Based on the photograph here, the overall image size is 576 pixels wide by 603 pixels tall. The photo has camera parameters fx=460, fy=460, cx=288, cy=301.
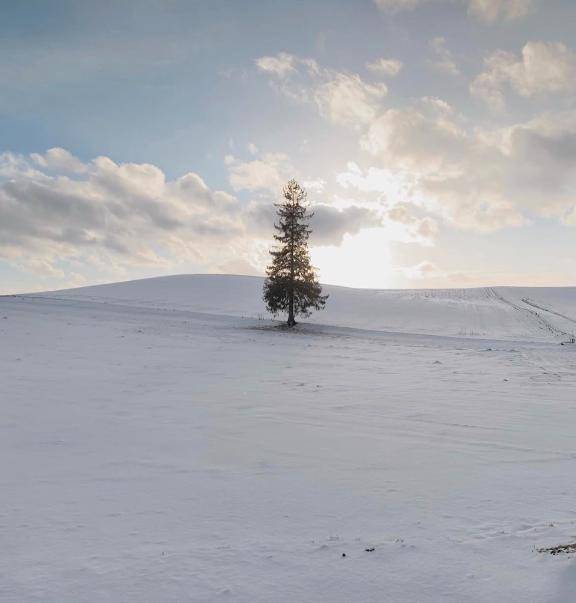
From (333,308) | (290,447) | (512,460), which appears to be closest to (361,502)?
(290,447)

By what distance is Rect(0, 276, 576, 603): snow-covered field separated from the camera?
380 cm

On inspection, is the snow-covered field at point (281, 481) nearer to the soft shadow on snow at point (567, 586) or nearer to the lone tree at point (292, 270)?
the soft shadow on snow at point (567, 586)

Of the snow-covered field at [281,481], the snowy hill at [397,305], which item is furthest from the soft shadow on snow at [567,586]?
the snowy hill at [397,305]

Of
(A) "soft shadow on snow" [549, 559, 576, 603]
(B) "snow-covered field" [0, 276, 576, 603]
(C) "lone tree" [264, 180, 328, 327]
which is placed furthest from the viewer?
(C) "lone tree" [264, 180, 328, 327]

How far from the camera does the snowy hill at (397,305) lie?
1451 inches

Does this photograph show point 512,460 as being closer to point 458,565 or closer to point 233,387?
point 458,565

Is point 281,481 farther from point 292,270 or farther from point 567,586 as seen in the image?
point 292,270

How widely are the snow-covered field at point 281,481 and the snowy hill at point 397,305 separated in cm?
2085

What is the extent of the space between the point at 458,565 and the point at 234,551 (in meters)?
1.97

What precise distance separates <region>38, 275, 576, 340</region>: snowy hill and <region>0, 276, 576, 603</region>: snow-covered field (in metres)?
20.8

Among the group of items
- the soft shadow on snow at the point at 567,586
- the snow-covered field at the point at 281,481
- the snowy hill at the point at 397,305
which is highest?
the snowy hill at the point at 397,305

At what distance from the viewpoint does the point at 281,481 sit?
19.8 feet

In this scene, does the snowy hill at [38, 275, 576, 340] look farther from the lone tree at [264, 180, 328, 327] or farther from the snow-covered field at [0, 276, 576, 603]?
the snow-covered field at [0, 276, 576, 603]

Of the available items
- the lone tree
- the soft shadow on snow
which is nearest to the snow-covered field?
the soft shadow on snow
